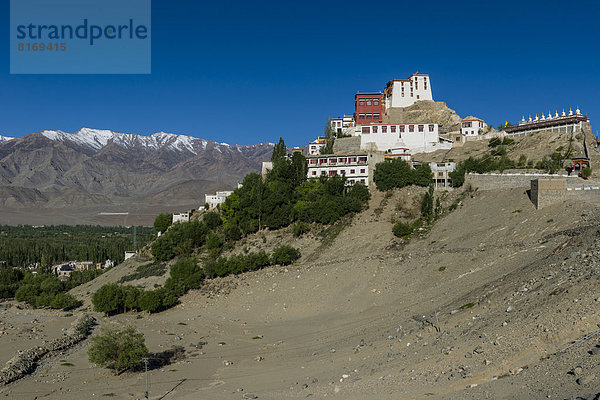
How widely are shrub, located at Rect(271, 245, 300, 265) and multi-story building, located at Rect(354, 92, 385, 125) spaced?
36.3m

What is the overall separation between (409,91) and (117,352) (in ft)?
231

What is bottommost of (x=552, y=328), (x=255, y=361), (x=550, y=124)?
(x=255, y=361)

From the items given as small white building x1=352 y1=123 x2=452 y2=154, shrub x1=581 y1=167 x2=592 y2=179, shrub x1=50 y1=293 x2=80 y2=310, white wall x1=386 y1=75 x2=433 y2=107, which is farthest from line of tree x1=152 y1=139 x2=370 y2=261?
white wall x1=386 y1=75 x2=433 y2=107

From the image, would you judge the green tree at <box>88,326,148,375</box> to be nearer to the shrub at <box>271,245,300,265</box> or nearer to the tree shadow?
the tree shadow

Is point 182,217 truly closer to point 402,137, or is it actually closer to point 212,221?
point 212,221

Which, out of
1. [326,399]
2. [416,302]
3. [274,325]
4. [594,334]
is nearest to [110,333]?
[274,325]

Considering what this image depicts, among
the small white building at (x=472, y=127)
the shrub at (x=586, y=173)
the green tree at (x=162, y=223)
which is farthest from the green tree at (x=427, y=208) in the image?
the green tree at (x=162, y=223)

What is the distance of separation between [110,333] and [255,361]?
29.6 ft

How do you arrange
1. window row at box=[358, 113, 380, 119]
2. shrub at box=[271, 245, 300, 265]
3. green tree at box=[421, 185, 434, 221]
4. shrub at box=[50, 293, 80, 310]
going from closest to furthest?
shrub at box=[271, 245, 300, 265], green tree at box=[421, 185, 434, 221], shrub at box=[50, 293, 80, 310], window row at box=[358, 113, 380, 119]

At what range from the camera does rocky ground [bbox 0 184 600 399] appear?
70.9 ft

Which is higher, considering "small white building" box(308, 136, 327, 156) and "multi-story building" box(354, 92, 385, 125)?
"multi-story building" box(354, 92, 385, 125)

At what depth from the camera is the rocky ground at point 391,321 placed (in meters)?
21.6

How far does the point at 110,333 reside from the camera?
32062 millimetres

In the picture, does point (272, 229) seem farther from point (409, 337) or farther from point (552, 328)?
point (552, 328)
